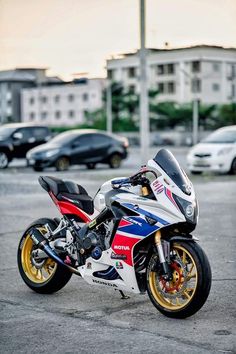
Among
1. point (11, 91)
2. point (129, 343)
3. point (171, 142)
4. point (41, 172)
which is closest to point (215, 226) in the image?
point (129, 343)

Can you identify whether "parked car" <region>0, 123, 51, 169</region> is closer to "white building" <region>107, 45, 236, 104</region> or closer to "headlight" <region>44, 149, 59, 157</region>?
"headlight" <region>44, 149, 59, 157</region>

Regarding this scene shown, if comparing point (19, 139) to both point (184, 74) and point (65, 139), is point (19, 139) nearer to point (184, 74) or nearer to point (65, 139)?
point (65, 139)

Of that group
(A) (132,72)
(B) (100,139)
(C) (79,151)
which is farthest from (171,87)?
(C) (79,151)

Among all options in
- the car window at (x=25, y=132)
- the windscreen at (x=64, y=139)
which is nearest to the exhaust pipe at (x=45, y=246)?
the windscreen at (x=64, y=139)

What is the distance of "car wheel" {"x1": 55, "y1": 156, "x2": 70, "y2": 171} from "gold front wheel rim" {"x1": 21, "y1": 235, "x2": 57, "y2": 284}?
64.3ft

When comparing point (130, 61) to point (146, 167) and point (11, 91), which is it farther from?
point (146, 167)

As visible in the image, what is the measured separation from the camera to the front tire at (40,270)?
7344 mm

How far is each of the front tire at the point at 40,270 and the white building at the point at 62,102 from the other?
353 ft

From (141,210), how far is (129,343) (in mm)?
1196

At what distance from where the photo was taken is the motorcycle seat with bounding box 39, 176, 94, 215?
285 inches

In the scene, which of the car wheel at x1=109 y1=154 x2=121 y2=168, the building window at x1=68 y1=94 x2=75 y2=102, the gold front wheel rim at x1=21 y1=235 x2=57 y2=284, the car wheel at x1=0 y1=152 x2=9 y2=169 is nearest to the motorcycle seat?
the gold front wheel rim at x1=21 y1=235 x2=57 y2=284

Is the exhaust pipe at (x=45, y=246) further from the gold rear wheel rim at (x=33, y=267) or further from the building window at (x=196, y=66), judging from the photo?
the building window at (x=196, y=66)

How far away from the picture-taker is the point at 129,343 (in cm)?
568

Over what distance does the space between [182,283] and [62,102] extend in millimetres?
115383
